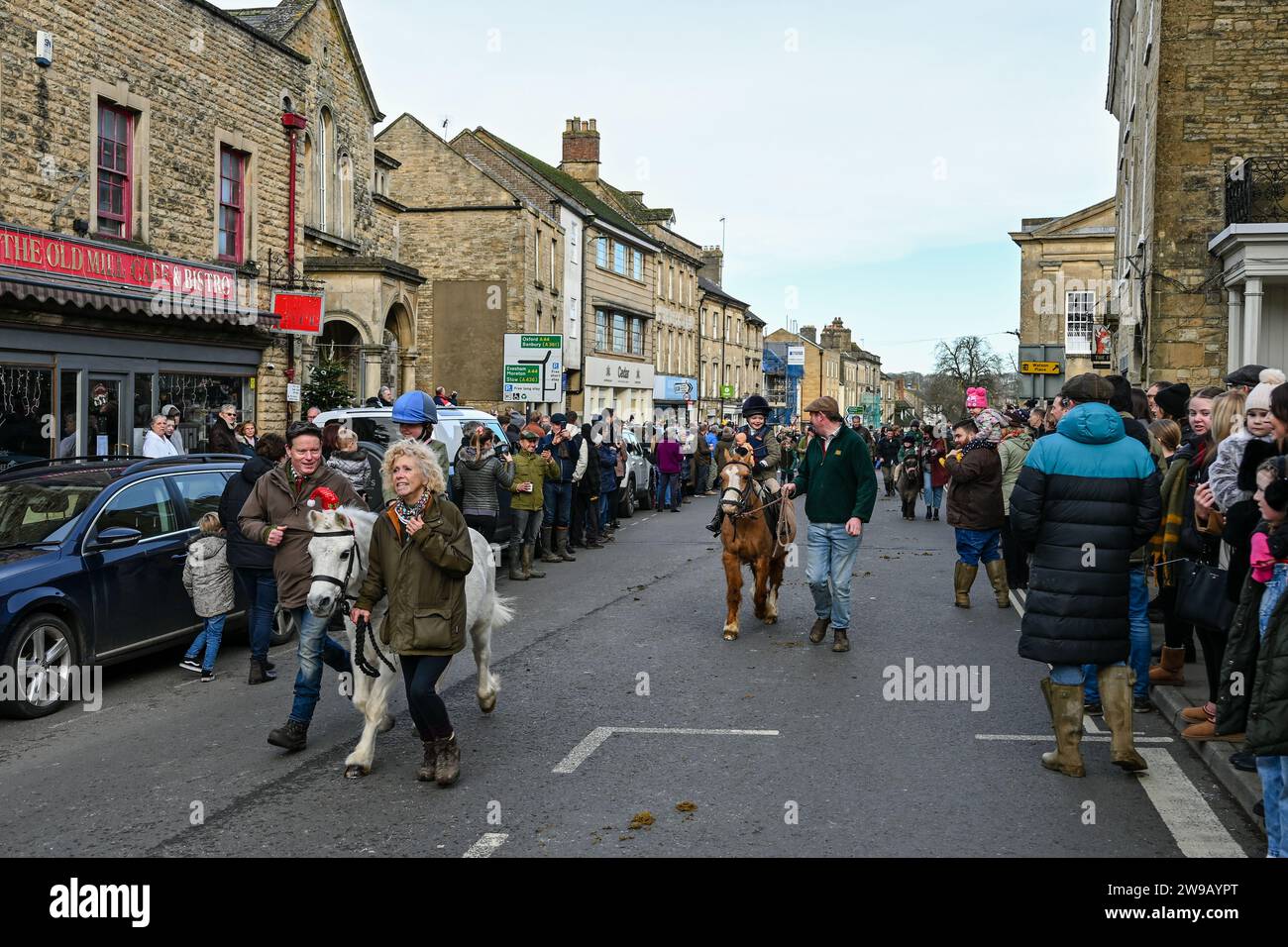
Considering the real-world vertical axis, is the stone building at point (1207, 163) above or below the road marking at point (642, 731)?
above

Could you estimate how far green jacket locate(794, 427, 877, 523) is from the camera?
32.4ft

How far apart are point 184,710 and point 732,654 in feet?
14.0

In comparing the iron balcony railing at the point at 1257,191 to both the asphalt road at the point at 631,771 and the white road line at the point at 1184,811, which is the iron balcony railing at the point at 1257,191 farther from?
the white road line at the point at 1184,811

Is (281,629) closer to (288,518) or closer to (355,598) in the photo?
(288,518)

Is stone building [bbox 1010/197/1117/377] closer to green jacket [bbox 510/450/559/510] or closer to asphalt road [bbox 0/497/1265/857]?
green jacket [bbox 510/450/559/510]

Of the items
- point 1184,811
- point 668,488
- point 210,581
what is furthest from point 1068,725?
point 668,488

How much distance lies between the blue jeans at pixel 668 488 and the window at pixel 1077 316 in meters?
26.6

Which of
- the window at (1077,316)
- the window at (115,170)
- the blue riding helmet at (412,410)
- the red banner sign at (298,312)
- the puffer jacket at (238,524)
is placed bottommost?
the puffer jacket at (238,524)

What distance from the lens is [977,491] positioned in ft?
39.6

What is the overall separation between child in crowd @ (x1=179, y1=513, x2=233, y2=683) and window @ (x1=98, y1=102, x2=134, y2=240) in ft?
34.5

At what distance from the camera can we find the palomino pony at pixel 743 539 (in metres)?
10.3

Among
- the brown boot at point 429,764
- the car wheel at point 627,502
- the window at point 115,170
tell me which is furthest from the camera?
the car wheel at point 627,502

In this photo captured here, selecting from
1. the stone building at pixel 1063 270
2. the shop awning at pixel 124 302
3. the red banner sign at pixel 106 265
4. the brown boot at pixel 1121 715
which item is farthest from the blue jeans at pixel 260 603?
the stone building at pixel 1063 270

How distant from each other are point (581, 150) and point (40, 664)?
51.6m
